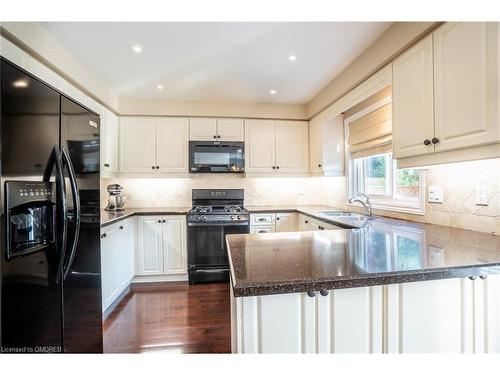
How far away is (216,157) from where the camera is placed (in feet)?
10.1

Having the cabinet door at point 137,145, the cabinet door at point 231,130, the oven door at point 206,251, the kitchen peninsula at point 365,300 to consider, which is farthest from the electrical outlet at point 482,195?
the cabinet door at point 137,145

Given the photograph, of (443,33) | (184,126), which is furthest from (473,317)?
(184,126)

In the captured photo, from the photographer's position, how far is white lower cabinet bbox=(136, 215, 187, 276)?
9.18 ft

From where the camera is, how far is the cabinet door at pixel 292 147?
3279 mm

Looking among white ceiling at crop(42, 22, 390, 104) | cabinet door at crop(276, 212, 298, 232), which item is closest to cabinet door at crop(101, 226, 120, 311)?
white ceiling at crop(42, 22, 390, 104)

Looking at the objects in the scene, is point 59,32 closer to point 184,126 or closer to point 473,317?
point 184,126

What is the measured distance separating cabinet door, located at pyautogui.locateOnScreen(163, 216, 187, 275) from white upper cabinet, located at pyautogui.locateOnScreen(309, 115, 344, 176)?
1.91 meters

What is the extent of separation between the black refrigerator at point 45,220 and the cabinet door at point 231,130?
74.0 inches

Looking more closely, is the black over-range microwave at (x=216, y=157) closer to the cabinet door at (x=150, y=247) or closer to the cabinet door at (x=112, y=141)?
the cabinet door at (x=150, y=247)

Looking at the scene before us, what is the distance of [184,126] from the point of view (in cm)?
310

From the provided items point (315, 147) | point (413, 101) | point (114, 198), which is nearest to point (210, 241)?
point (114, 198)

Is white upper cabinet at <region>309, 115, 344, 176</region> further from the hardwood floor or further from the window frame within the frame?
the hardwood floor

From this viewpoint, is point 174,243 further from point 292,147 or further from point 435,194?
point 435,194

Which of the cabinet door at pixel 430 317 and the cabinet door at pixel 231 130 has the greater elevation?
the cabinet door at pixel 231 130
